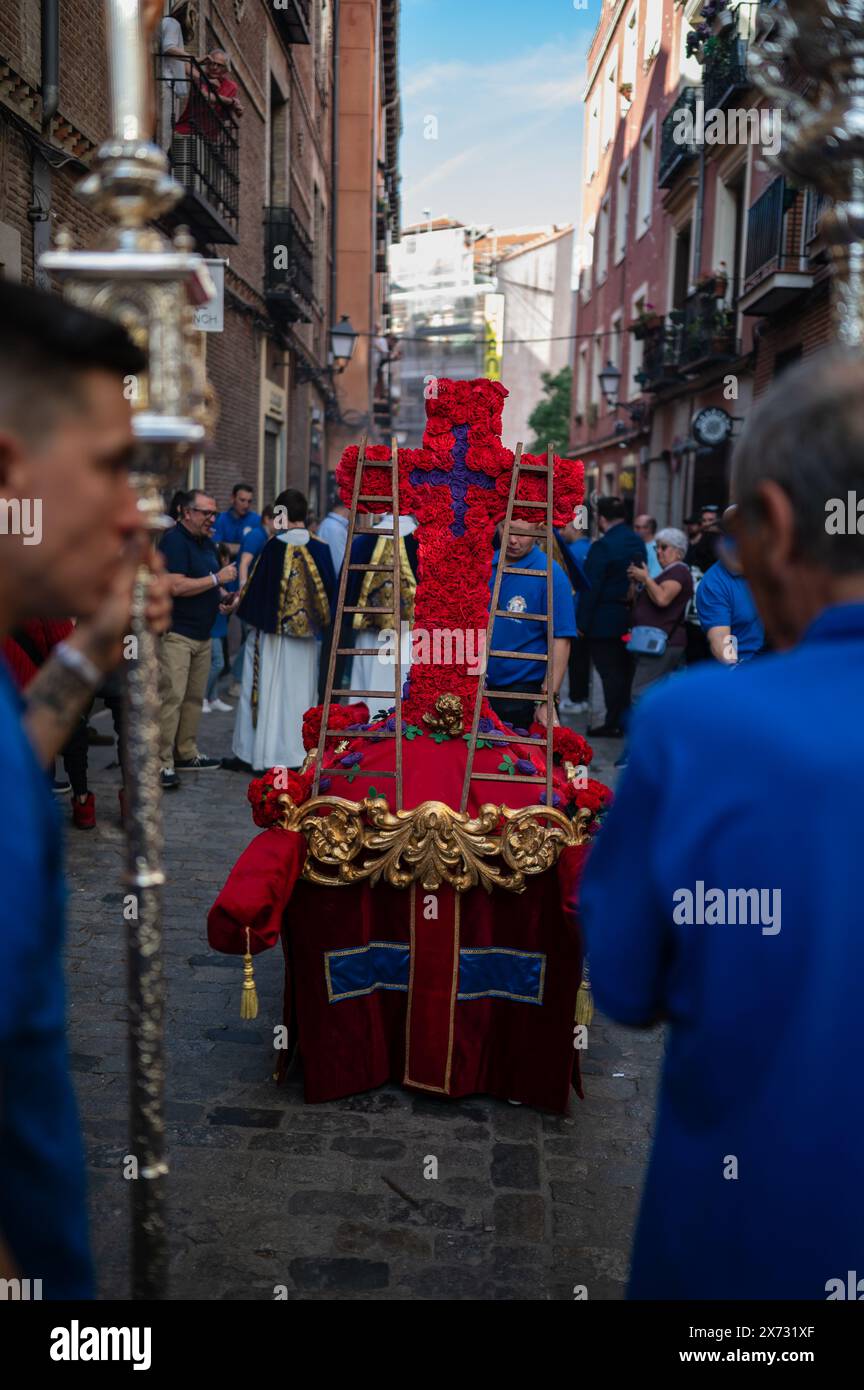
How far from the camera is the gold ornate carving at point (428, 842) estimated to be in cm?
353

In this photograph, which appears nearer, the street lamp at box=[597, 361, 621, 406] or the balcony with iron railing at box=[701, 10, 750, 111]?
the balcony with iron railing at box=[701, 10, 750, 111]

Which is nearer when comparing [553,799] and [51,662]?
[51,662]

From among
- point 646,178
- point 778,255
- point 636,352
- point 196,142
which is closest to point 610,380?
point 636,352

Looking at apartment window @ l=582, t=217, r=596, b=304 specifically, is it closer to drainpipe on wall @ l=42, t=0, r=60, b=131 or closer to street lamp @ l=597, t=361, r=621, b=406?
street lamp @ l=597, t=361, r=621, b=406

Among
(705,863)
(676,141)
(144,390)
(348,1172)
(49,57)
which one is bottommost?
(348,1172)

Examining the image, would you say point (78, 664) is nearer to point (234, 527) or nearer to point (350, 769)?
point (350, 769)

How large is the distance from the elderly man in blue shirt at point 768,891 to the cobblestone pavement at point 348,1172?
158cm

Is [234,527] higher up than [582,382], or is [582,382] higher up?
[582,382]

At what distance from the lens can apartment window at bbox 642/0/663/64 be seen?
21094mm

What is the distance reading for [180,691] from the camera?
7621 mm

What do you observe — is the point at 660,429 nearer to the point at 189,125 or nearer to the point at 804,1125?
the point at 189,125

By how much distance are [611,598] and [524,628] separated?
5.00 metres

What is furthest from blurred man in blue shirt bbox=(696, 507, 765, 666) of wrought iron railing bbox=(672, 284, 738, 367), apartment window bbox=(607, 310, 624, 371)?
apartment window bbox=(607, 310, 624, 371)

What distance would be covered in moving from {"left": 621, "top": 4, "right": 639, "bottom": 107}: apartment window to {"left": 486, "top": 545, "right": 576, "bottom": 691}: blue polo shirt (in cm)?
2254
